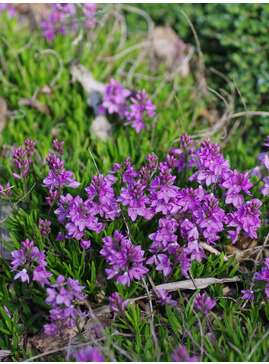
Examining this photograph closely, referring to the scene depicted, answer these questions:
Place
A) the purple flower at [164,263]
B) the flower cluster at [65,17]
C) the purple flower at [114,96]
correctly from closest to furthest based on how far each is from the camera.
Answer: the purple flower at [164,263] < the purple flower at [114,96] < the flower cluster at [65,17]

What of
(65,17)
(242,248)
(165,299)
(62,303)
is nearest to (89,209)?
(62,303)

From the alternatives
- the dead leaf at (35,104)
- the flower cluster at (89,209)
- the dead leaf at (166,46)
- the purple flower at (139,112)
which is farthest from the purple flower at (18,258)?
the dead leaf at (166,46)

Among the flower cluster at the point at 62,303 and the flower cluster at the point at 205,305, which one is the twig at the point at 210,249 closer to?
the flower cluster at the point at 205,305

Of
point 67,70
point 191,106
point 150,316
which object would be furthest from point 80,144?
Result: point 150,316

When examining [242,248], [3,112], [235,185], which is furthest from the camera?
[3,112]

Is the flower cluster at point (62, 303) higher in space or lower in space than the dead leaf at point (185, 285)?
higher

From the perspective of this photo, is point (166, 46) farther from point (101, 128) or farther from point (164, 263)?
point (164, 263)

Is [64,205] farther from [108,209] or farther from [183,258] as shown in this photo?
[183,258]
